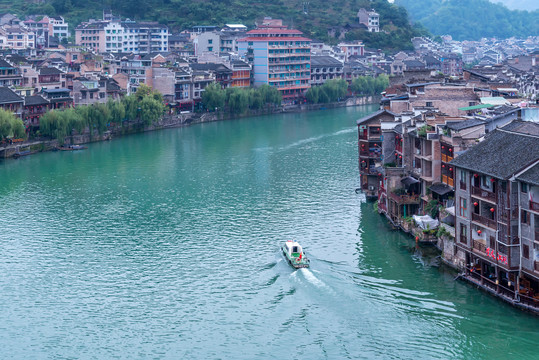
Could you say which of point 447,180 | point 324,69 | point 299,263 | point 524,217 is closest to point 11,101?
point 299,263

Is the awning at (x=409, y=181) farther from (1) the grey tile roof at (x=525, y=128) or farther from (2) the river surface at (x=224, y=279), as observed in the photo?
(1) the grey tile roof at (x=525, y=128)

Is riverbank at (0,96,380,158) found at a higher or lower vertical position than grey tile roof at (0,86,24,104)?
lower

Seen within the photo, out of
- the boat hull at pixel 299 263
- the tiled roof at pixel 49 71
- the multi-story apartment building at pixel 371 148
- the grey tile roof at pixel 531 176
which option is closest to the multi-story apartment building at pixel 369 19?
the tiled roof at pixel 49 71

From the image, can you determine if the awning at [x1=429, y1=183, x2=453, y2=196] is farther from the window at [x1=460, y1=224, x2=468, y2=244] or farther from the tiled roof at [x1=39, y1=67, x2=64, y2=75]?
the tiled roof at [x1=39, y1=67, x2=64, y2=75]

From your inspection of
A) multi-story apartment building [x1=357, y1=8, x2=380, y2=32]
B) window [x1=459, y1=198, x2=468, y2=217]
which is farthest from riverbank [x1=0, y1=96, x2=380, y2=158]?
multi-story apartment building [x1=357, y1=8, x2=380, y2=32]

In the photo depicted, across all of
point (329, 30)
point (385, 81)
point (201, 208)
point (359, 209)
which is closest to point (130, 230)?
point (201, 208)

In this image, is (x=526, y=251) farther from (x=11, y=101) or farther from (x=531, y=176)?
(x=11, y=101)
